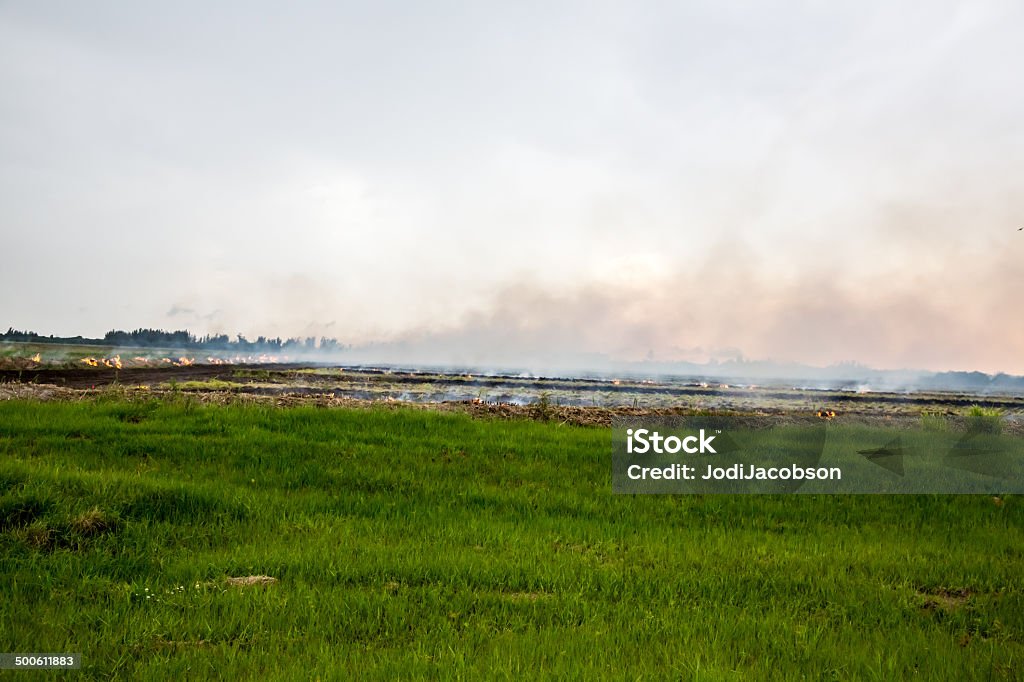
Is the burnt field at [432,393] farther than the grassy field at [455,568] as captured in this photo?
Yes

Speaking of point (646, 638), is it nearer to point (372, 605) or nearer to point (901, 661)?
point (901, 661)

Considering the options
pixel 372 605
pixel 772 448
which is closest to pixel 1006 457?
pixel 772 448

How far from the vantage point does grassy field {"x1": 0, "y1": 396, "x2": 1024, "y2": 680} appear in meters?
4.70

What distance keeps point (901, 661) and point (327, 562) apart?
5.28 meters

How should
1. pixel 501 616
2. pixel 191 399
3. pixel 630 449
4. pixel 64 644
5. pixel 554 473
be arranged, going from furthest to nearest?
pixel 191 399 → pixel 630 449 → pixel 554 473 → pixel 501 616 → pixel 64 644

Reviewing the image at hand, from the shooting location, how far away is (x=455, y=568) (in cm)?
645

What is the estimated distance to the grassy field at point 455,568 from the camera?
470 centimetres

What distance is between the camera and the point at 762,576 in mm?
6734
